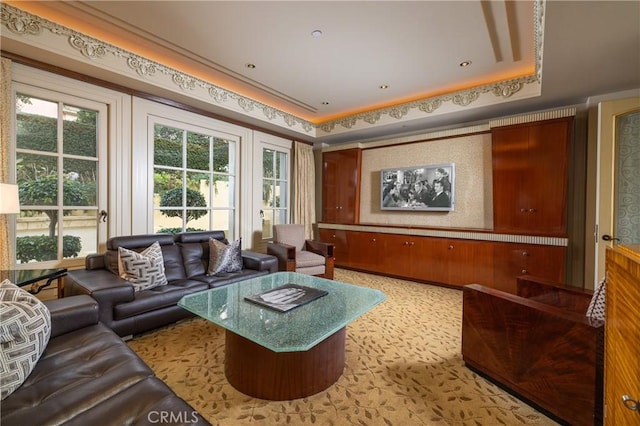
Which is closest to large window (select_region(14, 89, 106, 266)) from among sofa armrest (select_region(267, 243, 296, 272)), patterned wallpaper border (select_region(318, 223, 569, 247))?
sofa armrest (select_region(267, 243, 296, 272))

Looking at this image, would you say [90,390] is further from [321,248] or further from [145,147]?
[321,248]

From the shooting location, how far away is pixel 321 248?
4.26m

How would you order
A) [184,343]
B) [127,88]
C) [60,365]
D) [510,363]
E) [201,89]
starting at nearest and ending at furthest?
[60,365] < [510,363] < [184,343] < [127,88] < [201,89]

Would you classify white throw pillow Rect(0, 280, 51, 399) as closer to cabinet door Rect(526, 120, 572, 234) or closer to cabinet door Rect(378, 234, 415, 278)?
cabinet door Rect(378, 234, 415, 278)

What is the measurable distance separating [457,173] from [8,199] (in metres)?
4.80

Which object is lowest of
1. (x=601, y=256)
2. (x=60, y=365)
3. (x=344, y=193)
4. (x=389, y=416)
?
(x=389, y=416)

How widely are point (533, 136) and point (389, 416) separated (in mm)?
3593

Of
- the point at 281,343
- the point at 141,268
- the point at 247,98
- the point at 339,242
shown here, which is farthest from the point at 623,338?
the point at 339,242

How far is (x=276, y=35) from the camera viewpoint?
2.45m

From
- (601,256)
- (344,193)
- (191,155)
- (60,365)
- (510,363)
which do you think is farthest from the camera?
(344,193)

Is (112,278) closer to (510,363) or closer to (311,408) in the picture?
(311,408)

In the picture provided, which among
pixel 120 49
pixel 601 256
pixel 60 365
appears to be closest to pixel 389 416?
pixel 60 365

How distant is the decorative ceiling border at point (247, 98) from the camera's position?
2.16 meters

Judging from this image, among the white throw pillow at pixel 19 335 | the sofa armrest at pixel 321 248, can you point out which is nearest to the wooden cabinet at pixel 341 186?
the sofa armrest at pixel 321 248
